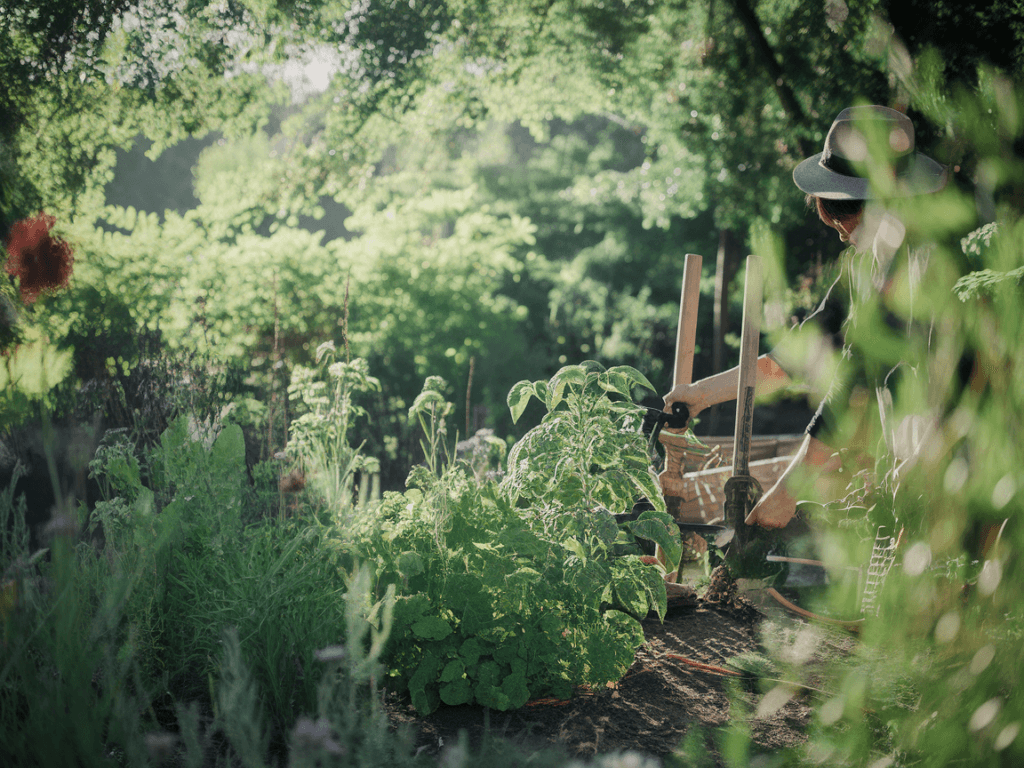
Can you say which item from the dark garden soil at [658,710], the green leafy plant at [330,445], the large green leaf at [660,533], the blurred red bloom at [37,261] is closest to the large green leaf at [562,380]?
the large green leaf at [660,533]

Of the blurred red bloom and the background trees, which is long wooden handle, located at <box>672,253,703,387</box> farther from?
the blurred red bloom

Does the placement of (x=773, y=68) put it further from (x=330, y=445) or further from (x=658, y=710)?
(x=658, y=710)

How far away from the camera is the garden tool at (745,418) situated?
2.96 metres

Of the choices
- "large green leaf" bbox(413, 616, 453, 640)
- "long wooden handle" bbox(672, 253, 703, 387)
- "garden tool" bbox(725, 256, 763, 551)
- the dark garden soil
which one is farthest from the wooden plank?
"large green leaf" bbox(413, 616, 453, 640)

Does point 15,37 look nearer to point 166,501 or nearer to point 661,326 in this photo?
point 166,501

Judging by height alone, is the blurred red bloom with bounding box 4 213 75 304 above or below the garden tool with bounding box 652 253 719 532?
above

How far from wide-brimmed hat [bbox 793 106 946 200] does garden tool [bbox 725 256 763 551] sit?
1.63 ft

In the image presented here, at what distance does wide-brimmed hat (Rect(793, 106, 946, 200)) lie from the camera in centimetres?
237

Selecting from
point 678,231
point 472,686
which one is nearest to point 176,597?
point 472,686

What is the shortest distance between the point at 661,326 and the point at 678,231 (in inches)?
61.2

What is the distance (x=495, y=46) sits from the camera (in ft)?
17.2

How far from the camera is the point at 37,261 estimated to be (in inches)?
106

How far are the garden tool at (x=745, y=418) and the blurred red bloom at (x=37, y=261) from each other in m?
2.72

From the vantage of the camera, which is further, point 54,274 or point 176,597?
point 54,274
